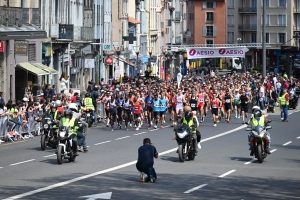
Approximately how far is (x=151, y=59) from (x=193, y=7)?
2313 inches

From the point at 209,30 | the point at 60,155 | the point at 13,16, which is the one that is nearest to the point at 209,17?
the point at 209,30

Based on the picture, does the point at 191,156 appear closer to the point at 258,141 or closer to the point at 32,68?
the point at 258,141

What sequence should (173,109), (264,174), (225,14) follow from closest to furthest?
(264,174) → (173,109) → (225,14)

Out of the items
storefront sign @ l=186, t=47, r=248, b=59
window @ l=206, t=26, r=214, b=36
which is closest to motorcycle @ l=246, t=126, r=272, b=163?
storefront sign @ l=186, t=47, r=248, b=59

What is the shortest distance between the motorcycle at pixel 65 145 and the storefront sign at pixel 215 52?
47.6 m

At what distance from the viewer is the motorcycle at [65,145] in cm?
2608

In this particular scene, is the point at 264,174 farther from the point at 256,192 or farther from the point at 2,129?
the point at 2,129

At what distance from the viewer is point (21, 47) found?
4831 cm

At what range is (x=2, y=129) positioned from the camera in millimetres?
33438

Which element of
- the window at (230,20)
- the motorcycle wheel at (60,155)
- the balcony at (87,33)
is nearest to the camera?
the motorcycle wheel at (60,155)

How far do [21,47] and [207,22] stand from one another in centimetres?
9738

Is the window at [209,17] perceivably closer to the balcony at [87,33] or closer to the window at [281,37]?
the window at [281,37]

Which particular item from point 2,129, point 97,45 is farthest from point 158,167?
point 97,45

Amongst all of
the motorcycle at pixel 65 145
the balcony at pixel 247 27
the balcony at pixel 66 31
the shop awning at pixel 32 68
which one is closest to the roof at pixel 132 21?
the balcony at pixel 66 31
